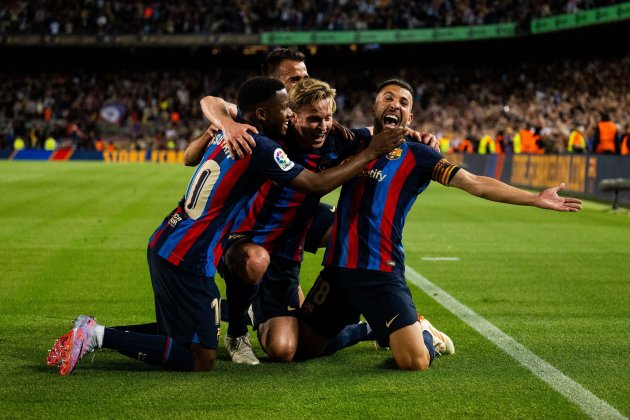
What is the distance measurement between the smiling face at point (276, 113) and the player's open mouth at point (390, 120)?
0.65 meters

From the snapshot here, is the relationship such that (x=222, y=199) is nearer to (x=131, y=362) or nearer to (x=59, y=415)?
(x=131, y=362)

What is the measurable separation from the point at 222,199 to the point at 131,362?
1.19 metres

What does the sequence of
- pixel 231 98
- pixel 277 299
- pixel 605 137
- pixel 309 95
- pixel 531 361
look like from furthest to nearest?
pixel 231 98 → pixel 605 137 → pixel 277 299 → pixel 531 361 → pixel 309 95

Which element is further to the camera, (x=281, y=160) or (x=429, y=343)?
(x=429, y=343)

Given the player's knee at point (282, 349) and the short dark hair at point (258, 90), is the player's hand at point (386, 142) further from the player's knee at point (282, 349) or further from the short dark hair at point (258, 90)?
the player's knee at point (282, 349)

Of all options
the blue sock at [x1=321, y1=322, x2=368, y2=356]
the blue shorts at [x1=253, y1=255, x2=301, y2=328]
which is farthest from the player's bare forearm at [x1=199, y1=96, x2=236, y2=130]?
the blue sock at [x1=321, y1=322, x2=368, y2=356]

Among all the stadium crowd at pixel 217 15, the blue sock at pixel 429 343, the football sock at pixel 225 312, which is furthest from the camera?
the stadium crowd at pixel 217 15

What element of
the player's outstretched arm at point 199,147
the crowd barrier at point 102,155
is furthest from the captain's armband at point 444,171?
the crowd barrier at point 102,155

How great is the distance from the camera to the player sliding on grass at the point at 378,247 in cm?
580

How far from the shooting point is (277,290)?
639 centimetres

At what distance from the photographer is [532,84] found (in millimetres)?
47969

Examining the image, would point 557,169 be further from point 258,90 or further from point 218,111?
point 258,90

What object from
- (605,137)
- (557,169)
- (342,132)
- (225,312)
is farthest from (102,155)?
(342,132)

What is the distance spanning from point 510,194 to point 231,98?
169ft
